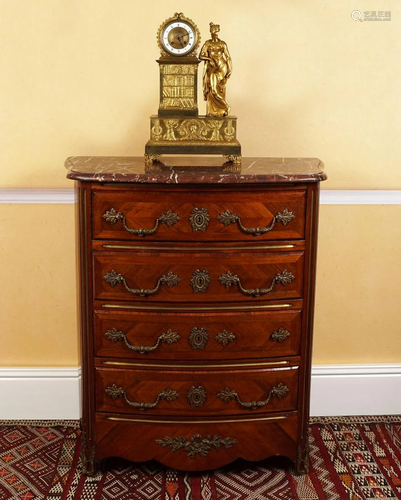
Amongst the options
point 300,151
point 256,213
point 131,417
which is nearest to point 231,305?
point 256,213

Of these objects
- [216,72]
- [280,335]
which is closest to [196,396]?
[280,335]

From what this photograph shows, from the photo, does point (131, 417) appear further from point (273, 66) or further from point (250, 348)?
point (273, 66)

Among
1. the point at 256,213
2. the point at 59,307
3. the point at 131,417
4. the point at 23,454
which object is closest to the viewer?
the point at 256,213

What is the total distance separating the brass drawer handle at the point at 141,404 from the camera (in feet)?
8.96

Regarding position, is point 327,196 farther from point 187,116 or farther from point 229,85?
point 187,116

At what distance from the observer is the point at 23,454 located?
10.1ft

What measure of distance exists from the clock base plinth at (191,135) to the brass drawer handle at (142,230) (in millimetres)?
318

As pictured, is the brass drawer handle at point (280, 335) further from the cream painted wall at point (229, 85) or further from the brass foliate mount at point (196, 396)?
the cream painted wall at point (229, 85)

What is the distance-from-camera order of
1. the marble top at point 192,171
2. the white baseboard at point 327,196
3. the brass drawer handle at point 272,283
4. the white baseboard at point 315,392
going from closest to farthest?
1. the marble top at point 192,171
2. the brass drawer handle at point 272,283
3. the white baseboard at point 327,196
4. the white baseboard at point 315,392

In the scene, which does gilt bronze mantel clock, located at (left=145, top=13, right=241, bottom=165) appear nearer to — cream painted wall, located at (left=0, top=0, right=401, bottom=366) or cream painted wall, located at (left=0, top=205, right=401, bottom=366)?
cream painted wall, located at (left=0, top=0, right=401, bottom=366)

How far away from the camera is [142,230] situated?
2.58 metres

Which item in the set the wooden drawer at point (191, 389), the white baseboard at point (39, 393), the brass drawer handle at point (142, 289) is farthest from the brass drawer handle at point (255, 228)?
the white baseboard at point (39, 393)

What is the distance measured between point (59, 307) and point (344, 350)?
4.86ft

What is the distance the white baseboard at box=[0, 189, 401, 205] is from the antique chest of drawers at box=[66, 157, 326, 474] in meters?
0.49
